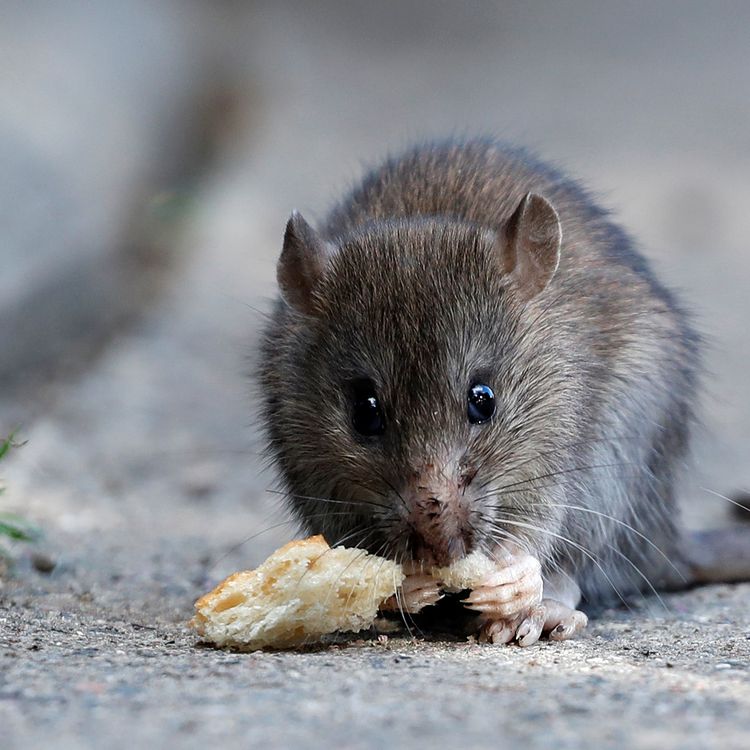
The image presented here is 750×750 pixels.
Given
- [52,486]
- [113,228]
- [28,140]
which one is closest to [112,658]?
[52,486]

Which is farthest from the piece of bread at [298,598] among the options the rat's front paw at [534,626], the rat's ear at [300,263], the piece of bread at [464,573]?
the rat's ear at [300,263]

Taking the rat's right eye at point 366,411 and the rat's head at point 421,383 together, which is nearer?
the rat's head at point 421,383

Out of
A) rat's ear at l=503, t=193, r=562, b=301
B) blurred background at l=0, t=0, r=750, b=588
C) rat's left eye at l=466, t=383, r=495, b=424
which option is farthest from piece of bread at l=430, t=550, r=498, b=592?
blurred background at l=0, t=0, r=750, b=588

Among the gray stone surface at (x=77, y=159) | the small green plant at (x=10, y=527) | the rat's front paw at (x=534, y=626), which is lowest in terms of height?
the rat's front paw at (x=534, y=626)

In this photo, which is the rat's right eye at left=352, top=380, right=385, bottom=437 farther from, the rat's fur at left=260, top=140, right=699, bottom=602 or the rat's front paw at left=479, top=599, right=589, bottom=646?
the rat's front paw at left=479, top=599, right=589, bottom=646

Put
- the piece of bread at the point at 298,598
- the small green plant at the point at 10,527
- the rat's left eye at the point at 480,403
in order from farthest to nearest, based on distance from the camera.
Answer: the small green plant at the point at 10,527
the rat's left eye at the point at 480,403
the piece of bread at the point at 298,598

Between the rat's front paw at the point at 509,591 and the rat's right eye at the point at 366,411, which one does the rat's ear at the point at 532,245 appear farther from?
the rat's front paw at the point at 509,591

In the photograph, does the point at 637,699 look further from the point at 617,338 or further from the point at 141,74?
the point at 141,74
